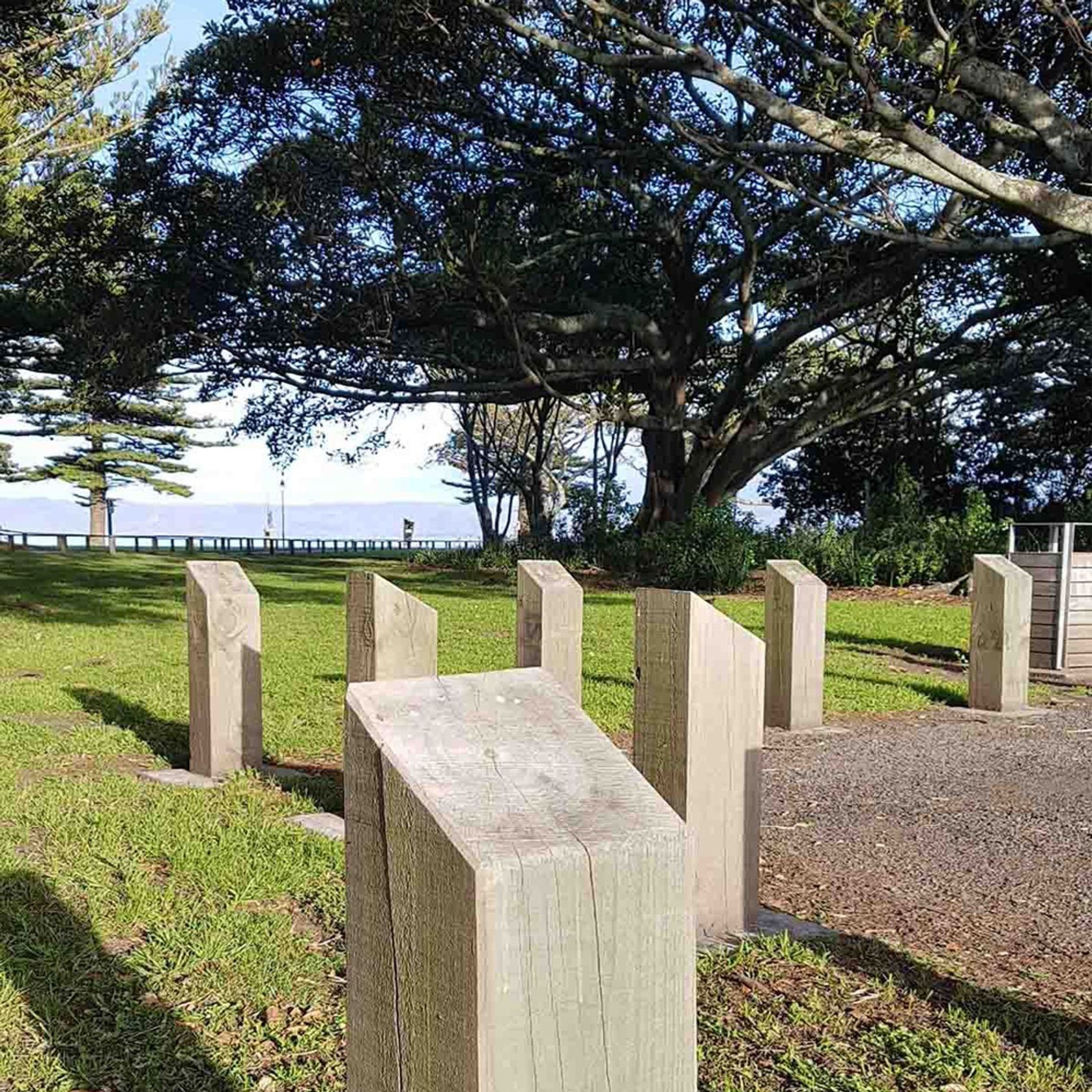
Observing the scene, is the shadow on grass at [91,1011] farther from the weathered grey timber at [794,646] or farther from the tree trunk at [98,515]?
the tree trunk at [98,515]

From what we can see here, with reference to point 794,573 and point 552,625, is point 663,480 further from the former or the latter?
point 552,625

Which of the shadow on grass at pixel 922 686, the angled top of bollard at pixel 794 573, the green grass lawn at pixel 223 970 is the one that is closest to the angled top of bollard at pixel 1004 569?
the shadow on grass at pixel 922 686

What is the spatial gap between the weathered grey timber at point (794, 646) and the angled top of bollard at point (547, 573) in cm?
188

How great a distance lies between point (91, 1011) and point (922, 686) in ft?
23.6

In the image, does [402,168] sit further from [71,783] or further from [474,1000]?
[474,1000]

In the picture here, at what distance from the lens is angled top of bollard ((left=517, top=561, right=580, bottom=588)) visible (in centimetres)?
556

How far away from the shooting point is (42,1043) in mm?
2783

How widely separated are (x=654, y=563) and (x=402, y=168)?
7411 millimetres

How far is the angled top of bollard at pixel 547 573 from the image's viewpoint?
18.2 feet

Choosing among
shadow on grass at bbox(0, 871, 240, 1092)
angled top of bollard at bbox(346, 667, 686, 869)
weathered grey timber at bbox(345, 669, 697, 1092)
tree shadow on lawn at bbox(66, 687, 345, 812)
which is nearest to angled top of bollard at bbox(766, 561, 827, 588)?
tree shadow on lawn at bbox(66, 687, 345, 812)

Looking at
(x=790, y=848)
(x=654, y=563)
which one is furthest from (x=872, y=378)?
(x=790, y=848)

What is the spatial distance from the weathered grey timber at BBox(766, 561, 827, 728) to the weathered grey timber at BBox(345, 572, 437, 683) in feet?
9.77

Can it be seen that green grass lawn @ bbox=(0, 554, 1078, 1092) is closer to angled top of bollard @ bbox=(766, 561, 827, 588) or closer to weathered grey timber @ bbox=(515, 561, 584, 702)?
weathered grey timber @ bbox=(515, 561, 584, 702)

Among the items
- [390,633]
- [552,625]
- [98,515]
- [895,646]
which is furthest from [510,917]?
[98,515]
